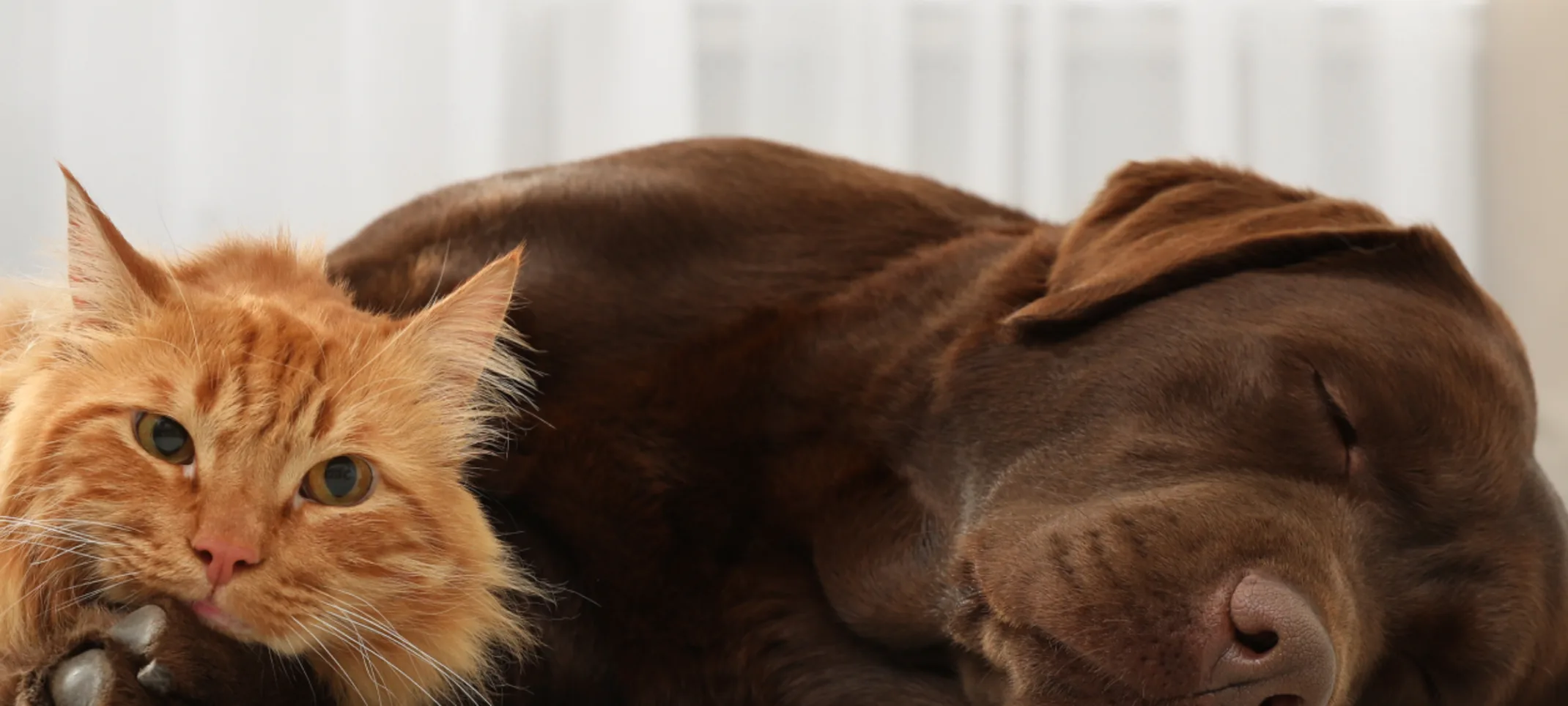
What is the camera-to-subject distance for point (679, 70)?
2.93 m

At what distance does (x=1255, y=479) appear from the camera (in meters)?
1.15

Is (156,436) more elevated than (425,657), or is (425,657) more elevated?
(156,436)

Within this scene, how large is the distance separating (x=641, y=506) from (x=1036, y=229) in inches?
21.5

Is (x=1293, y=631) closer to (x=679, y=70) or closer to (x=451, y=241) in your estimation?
A: (x=451, y=241)

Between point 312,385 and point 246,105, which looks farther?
point 246,105

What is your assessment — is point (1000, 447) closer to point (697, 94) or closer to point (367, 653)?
point (367, 653)

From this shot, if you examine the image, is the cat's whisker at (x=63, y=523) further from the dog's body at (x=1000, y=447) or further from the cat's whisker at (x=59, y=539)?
the dog's body at (x=1000, y=447)

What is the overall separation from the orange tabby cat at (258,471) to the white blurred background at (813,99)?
1.72 meters

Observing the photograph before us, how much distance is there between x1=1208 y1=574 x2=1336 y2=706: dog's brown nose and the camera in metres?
0.97

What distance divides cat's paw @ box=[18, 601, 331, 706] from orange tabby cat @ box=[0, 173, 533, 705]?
0.07 feet

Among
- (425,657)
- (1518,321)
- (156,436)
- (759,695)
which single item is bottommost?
(1518,321)

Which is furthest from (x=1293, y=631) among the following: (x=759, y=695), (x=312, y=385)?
(x=312, y=385)

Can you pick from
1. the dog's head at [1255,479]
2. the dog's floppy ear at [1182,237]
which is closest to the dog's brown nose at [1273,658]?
the dog's head at [1255,479]

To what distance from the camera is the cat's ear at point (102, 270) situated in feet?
3.46
